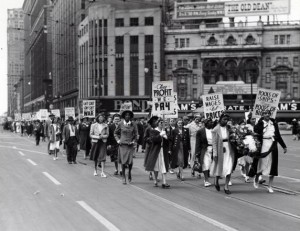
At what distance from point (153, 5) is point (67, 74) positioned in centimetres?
2441

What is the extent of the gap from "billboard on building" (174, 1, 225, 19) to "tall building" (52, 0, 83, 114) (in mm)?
16075

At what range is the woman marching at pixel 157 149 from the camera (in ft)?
40.8

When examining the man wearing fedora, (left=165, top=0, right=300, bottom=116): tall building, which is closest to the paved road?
the man wearing fedora

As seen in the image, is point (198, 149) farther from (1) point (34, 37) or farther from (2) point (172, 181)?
(1) point (34, 37)

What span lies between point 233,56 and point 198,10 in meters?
9.88

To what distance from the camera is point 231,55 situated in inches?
3342

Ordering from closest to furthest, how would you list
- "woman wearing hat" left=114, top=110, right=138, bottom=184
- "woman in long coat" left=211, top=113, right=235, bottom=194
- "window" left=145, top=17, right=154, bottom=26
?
"woman in long coat" left=211, top=113, right=235, bottom=194, "woman wearing hat" left=114, top=110, right=138, bottom=184, "window" left=145, top=17, right=154, bottom=26

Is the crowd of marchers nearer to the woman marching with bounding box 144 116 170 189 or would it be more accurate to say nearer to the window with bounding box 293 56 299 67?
the woman marching with bounding box 144 116 170 189

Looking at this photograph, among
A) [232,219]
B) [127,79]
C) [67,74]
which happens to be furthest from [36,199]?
[67,74]

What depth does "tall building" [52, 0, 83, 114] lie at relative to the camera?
88438 millimetres

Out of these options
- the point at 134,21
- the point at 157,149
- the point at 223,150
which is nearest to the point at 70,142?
the point at 157,149

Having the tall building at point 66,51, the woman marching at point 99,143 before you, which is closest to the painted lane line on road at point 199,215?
the woman marching at point 99,143

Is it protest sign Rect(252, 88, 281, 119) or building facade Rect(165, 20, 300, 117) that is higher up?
building facade Rect(165, 20, 300, 117)

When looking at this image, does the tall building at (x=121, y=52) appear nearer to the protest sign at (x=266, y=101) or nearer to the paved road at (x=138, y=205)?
the paved road at (x=138, y=205)
